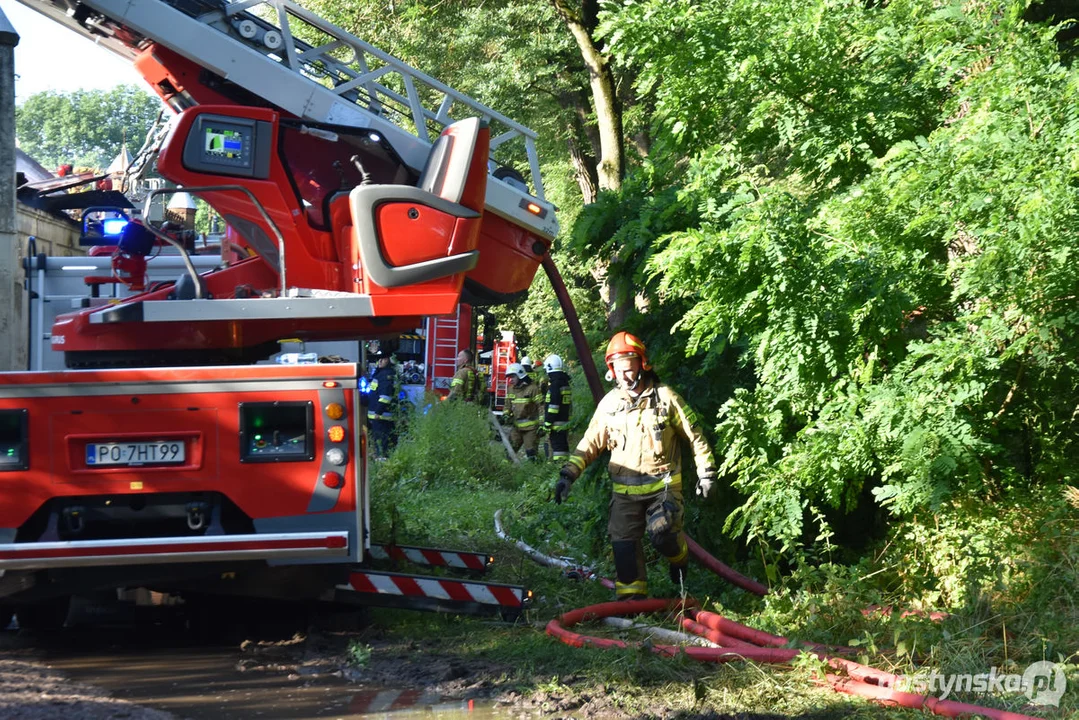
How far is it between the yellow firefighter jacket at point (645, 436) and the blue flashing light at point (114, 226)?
3.04 metres

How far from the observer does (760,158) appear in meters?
8.01

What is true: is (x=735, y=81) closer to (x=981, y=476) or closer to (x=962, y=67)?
(x=962, y=67)

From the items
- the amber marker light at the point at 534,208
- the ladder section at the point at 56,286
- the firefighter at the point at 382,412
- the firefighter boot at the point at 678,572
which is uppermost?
the amber marker light at the point at 534,208

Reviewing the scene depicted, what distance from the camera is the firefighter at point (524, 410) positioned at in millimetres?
→ 18391

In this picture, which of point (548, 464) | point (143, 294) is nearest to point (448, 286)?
point (143, 294)

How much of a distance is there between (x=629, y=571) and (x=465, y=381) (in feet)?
43.7

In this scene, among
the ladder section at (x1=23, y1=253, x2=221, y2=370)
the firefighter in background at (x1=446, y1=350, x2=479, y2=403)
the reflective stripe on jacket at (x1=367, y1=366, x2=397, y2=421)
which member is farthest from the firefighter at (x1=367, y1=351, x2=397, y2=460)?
the ladder section at (x1=23, y1=253, x2=221, y2=370)

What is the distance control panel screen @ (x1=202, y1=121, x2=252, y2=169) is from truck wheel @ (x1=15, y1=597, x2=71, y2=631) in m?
2.67

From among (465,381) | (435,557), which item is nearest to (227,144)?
(435,557)

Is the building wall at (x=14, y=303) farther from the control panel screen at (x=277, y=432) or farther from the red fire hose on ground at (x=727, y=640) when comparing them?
the red fire hose on ground at (x=727, y=640)

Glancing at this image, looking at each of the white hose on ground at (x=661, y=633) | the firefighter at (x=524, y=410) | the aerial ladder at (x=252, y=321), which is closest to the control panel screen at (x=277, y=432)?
the aerial ladder at (x=252, y=321)

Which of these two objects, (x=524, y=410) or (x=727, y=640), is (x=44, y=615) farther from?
(x=524, y=410)

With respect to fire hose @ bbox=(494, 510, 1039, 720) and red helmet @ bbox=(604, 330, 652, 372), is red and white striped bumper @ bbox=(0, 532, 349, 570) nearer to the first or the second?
fire hose @ bbox=(494, 510, 1039, 720)

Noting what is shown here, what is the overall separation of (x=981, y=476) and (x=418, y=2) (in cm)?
1259
